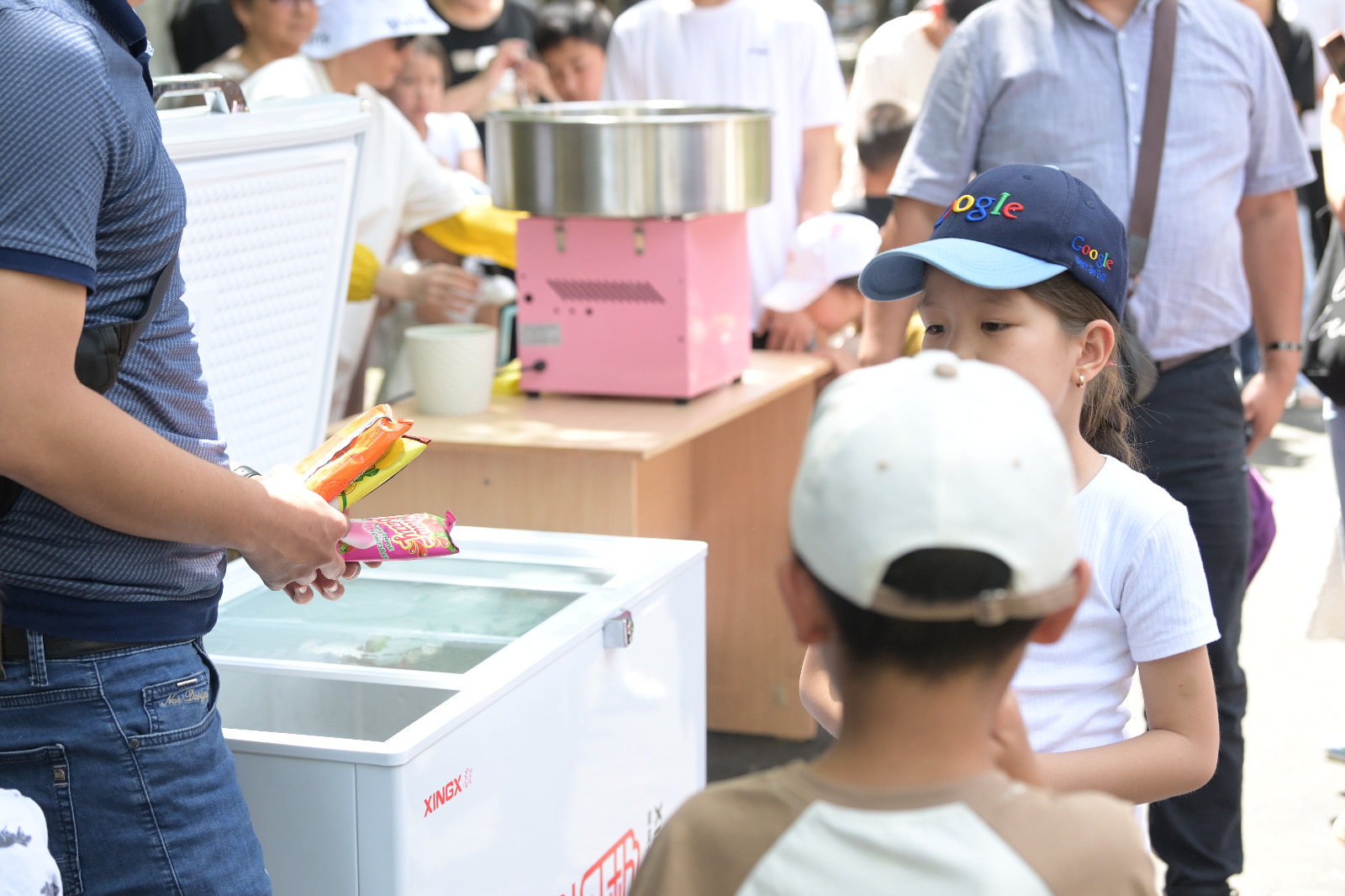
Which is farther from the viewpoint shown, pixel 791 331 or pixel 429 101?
pixel 429 101

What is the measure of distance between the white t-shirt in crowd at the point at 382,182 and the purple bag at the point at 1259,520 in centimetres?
188

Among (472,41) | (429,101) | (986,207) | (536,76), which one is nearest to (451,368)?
(986,207)

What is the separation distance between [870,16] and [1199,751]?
14783mm

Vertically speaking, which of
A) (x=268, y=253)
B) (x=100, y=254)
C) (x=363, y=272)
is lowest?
(x=363, y=272)

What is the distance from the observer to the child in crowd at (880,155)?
373cm

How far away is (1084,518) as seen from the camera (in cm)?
140

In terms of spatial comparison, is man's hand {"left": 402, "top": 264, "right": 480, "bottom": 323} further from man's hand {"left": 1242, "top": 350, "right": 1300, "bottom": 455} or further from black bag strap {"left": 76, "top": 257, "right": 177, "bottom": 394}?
black bag strap {"left": 76, "top": 257, "right": 177, "bottom": 394}

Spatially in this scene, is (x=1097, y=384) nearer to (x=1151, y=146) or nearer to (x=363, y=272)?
(x=1151, y=146)

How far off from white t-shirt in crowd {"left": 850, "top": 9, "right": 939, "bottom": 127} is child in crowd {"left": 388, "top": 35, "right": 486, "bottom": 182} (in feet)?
4.60

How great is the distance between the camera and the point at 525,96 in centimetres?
528

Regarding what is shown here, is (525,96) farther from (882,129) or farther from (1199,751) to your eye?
→ (1199,751)

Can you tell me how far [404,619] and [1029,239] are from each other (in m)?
0.92

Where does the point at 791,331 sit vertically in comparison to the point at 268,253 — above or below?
below

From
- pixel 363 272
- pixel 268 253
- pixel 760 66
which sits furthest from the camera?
pixel 760 66
